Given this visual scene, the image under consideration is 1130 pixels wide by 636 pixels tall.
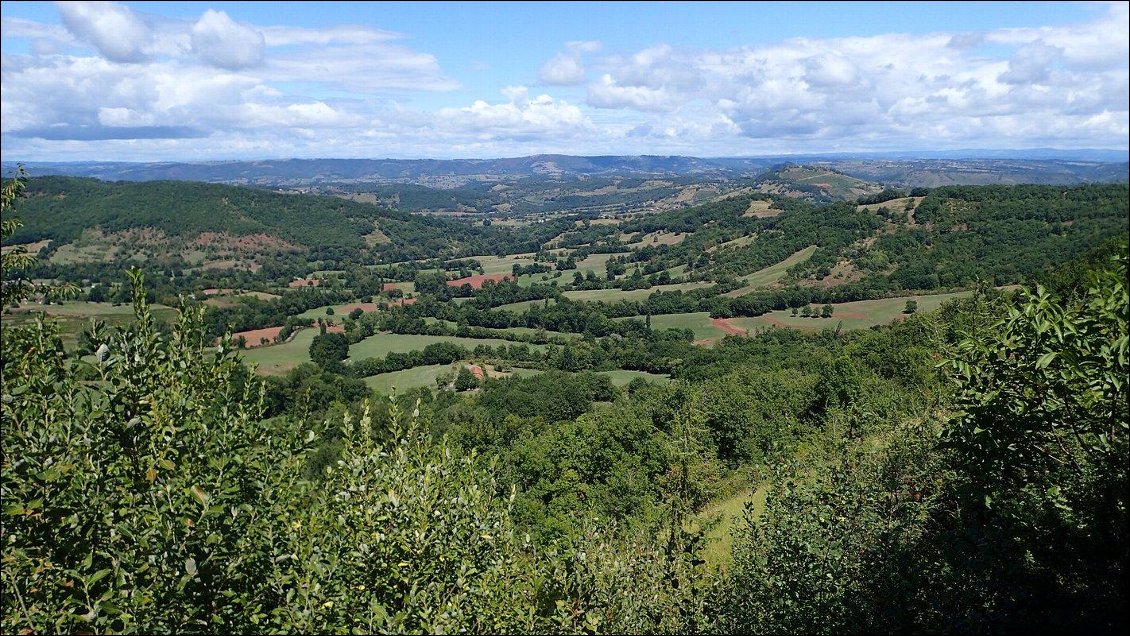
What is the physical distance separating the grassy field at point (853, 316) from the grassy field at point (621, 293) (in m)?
37.3

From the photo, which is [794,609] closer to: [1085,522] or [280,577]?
[1085,522]

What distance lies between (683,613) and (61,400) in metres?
11.2

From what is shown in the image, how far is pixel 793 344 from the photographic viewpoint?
86938 millimetres

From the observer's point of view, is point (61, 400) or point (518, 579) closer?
point (61, 400)

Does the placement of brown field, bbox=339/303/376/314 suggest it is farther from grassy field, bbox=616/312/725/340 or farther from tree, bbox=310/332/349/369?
grassy field, bbox=616/312/725/340

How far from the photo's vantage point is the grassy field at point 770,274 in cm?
14488

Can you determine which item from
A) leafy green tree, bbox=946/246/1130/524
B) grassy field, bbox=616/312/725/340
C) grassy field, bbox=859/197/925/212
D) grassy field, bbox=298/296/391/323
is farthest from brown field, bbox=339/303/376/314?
leafy green tree, bbox=946/246/1130/524

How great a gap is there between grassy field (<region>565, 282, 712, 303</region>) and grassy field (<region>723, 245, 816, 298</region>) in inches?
442

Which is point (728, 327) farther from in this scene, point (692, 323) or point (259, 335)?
point (259, 335)

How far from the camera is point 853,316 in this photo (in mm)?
104750

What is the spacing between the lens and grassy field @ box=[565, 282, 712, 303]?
6073 inches

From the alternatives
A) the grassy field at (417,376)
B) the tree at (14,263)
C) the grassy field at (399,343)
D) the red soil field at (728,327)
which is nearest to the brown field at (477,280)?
the grassy field at (399,343)

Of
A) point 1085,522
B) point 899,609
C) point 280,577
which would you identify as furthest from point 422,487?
point 1085,522

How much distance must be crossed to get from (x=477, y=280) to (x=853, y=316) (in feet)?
354
